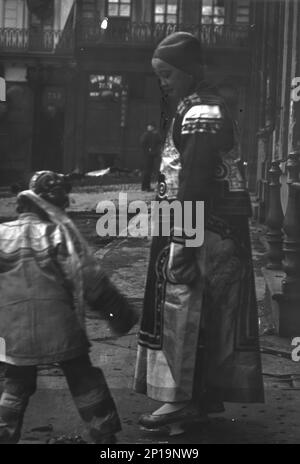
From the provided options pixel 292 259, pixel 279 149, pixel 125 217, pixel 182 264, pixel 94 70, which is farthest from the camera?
pixel 279 149

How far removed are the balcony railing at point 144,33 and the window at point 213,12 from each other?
0.04 m

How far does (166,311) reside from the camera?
378cm

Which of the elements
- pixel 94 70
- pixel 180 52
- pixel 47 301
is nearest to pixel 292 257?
pixel 94 70

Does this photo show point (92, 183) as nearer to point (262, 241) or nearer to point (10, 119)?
point (10, 119)

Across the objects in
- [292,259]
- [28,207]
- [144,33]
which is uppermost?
[144,33]

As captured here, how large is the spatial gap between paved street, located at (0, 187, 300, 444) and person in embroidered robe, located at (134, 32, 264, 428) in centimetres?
15

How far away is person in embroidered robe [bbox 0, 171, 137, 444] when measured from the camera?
11.0ft

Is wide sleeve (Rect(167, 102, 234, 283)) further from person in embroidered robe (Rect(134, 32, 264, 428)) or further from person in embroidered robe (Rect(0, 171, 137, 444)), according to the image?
person in embroidered robe (Rect(0, 171, 137, 444))

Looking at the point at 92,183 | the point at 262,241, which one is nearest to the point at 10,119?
the point at 92,183

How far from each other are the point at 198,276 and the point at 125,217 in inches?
57.8

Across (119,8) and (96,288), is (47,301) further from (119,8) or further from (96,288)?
(119,8)

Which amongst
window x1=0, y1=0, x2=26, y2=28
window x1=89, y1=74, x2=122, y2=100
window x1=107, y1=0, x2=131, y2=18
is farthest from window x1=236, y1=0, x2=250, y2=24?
window x1=0, y1=0, x2=26, y2=28

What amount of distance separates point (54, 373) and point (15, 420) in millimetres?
1176

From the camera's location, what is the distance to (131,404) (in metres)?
4.22
